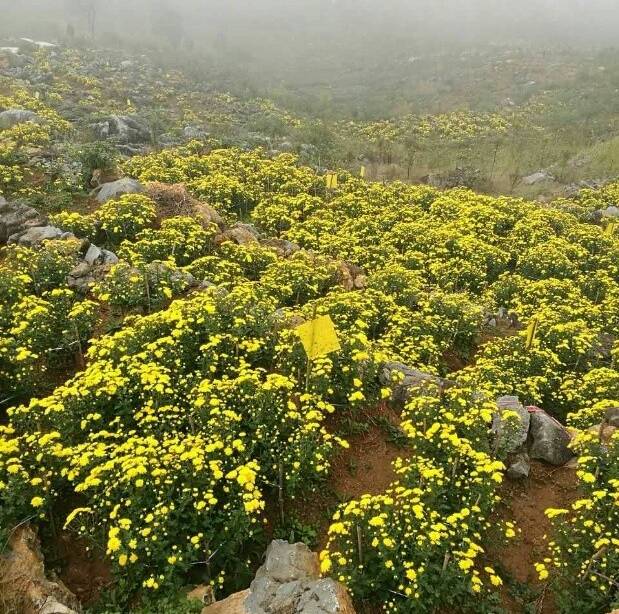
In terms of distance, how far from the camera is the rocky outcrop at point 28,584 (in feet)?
14.6

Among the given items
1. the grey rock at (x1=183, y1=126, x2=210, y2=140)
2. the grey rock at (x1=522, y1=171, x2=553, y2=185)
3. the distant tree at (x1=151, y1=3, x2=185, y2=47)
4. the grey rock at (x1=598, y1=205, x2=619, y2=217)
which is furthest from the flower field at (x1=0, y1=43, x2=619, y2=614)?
the distant tree at (x1=151, y1=3, x2=185, y2=47)

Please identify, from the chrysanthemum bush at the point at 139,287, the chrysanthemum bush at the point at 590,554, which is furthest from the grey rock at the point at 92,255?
the chrysanthemum bush at the point at 590,554

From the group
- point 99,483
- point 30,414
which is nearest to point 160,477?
point 99,483

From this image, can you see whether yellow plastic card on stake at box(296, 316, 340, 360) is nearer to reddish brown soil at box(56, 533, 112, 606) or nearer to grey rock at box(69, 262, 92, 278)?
reddish brown soil at box(56, 533, 112, 606)

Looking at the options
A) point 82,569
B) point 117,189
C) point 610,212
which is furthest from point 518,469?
point 610,212

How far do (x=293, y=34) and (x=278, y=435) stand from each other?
82304mm

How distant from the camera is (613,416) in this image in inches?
308

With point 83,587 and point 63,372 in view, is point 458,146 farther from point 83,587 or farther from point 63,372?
point 83,587

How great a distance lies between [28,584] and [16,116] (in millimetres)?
20733

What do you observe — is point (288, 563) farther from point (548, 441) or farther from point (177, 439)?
point (548, 441)

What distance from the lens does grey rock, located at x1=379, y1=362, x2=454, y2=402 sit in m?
8.15

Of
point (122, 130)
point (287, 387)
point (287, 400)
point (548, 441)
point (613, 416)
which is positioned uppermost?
point (122, 130)

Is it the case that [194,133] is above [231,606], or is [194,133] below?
above

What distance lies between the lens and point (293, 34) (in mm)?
75875
